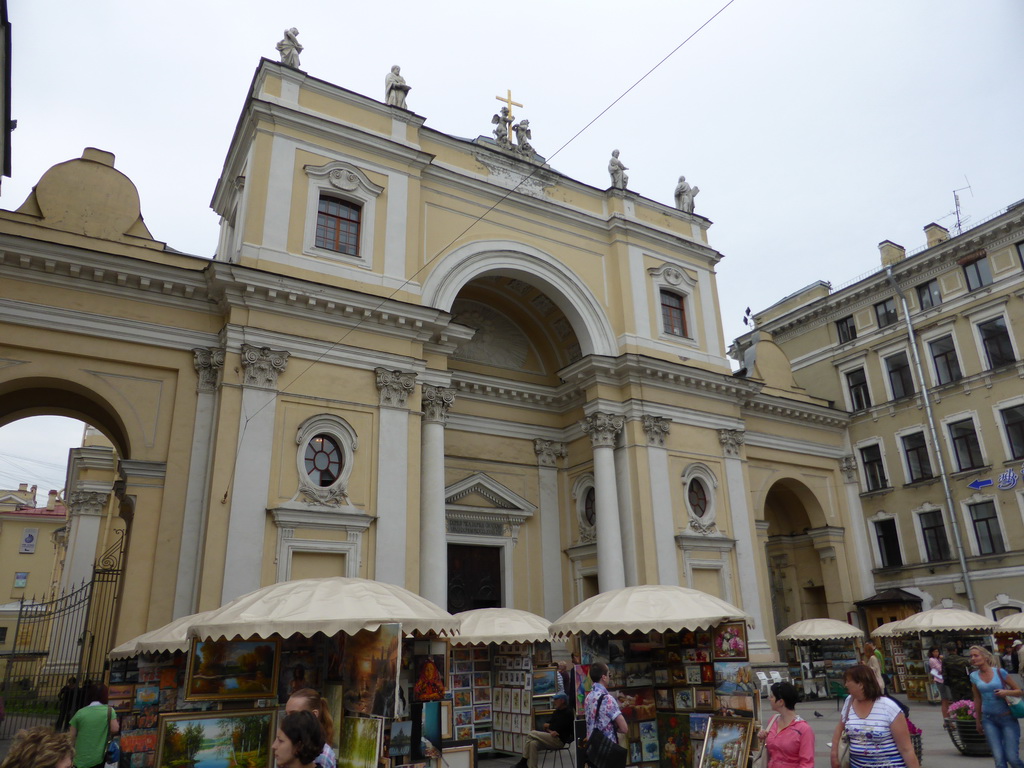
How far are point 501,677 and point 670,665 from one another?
358 centimetres

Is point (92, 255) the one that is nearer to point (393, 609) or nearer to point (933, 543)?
point (393, 609)

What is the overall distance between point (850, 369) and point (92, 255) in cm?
2504

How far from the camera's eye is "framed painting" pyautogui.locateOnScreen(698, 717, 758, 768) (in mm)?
8406

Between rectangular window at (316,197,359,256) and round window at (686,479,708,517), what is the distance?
1102cm

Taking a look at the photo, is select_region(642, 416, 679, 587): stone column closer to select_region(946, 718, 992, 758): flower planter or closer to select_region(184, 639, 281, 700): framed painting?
select_region(946, 718, 992, 758): flower planter

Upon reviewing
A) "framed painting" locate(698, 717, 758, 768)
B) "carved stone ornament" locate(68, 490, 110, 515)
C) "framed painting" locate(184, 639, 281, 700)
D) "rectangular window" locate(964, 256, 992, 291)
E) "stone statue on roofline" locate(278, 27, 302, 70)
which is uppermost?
"stone statue on roofline" locate(278, 27, 302, 70)

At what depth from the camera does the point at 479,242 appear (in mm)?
18844

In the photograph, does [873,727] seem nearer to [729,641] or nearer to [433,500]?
[729,641]

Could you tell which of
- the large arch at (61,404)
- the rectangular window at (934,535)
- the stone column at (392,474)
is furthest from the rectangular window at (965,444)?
the large arch at (61,404)

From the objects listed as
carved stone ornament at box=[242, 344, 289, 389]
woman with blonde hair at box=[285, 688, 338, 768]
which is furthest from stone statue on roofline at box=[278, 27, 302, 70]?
woman with blonde hair at box=[285, 688, 338, 768]

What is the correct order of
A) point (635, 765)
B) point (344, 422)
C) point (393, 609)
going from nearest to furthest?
point (393, 609) → point (635, 765) → point (344, 422)

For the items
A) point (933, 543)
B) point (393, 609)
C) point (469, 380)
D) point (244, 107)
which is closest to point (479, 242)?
point (469, 380)

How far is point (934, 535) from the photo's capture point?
2455 centimetres

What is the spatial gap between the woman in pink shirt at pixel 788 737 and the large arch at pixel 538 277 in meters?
13.3
